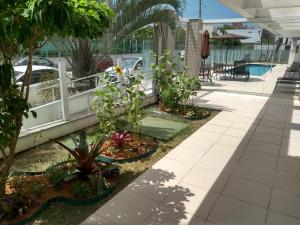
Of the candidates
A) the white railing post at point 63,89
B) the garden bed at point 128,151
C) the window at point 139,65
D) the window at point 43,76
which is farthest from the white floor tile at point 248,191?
the window at point 139,65

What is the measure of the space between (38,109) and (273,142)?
4.38 meters

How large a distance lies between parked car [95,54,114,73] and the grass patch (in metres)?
1.53

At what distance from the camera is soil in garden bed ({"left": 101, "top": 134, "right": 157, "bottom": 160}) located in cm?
388

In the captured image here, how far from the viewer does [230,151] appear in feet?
13.5

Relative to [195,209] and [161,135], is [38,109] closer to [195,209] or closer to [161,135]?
[161,135]

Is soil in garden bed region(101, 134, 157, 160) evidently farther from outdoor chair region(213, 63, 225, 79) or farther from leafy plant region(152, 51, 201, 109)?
outdoor chair region(213, 63, 225, 79)

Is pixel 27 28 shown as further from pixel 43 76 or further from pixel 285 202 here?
pixel 43 76

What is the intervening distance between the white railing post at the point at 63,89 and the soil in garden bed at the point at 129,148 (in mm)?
1133

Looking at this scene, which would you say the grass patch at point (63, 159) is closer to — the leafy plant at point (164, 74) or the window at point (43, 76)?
the window at point (43, 76)

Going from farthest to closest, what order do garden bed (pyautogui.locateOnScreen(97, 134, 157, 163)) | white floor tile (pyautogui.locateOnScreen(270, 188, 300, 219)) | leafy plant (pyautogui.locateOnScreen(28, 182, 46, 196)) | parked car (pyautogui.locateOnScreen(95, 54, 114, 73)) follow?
parked car (pyautogui.locateOnScreen(95, 54, 114, 73)) < garden bed (pyautogui.locateOnScreen(97, 134, 157, 163)) < leafy plant (pyautogui.locateOnScreen(28, 182, 46, 196)) < white floor tile (pyautogui.locateOnScreen(270, 188, 300, 219))

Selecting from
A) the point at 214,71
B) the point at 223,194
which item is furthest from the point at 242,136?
the point at 214,71

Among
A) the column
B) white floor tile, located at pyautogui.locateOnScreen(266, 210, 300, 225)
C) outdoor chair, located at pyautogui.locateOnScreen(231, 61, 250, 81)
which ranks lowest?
white floor tile, located at pyautogui.locateOnScreen(266, 210, 300, 225)

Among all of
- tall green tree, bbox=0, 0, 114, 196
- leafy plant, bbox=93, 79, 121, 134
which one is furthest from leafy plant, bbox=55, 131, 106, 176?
leafy plant, bbox=93, 79, 121, 134

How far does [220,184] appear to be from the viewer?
312 centimetres
